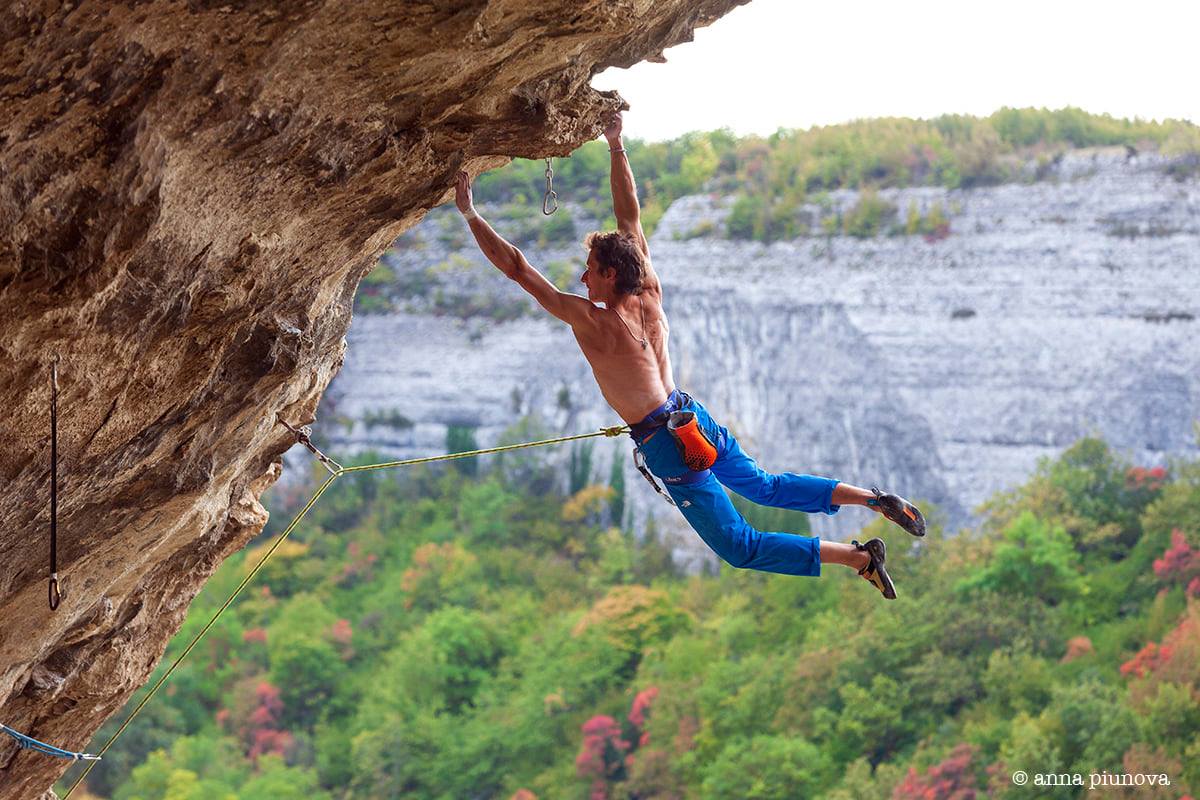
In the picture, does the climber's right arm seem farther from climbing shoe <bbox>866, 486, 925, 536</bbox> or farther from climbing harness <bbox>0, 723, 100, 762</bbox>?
climbing harness <bbox>0, 723, 100, 762</bbox>

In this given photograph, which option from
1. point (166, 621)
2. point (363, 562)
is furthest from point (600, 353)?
point (363, 562)

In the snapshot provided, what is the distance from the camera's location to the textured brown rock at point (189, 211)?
3.12 metres

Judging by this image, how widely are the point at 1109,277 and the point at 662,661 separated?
422 inches

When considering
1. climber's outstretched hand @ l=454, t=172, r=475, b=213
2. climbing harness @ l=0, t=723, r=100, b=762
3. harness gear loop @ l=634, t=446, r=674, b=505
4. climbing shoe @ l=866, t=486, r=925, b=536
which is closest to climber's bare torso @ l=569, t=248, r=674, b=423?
harness gear loop @ l=634, t=446, r=674, b=505

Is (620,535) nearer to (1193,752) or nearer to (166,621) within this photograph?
(1193,752)

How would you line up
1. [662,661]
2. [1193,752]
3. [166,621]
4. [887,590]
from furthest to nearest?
[662,661]
[1193,752]
[166,621]
[887,590]

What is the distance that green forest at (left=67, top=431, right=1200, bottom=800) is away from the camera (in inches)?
771

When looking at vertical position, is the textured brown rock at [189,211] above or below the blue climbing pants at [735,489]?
above

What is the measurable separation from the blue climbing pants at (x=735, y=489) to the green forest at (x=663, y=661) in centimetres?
1417

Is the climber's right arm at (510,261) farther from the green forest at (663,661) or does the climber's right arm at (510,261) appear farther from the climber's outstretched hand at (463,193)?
the green forest at (663,661)

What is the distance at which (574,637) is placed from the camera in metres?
24.8

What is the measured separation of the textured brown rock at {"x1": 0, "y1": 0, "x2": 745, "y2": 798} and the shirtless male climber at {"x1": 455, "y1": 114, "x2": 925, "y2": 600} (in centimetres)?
49

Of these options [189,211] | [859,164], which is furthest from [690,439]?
[859,164]

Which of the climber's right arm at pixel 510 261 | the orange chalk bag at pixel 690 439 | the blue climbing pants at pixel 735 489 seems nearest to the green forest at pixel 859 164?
the blue climbing pants at pixel 735 489
